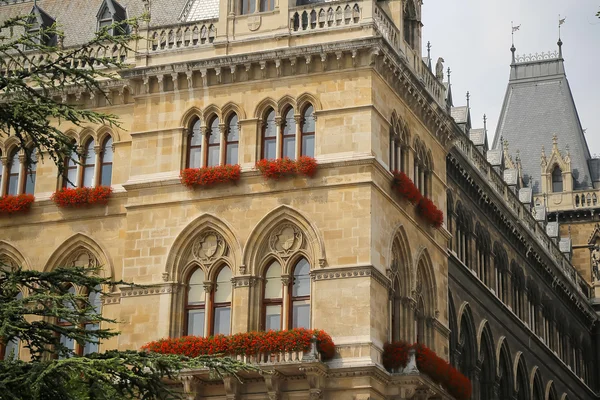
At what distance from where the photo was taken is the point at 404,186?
36250 millimetres

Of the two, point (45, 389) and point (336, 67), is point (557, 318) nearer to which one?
point (336, 67)

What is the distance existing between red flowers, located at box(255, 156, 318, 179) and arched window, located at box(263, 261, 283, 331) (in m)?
2.38

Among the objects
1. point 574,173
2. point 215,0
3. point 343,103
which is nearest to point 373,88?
point 343,103

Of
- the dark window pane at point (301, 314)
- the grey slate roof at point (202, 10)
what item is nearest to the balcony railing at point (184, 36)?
the grey slate roof at point (202, 10)

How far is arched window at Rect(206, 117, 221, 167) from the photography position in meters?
36.3

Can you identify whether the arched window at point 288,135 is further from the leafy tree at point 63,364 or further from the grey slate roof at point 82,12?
the leafy tree at point 63,364

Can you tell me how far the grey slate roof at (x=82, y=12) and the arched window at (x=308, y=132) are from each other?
648 cm

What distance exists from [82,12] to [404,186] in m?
13.8

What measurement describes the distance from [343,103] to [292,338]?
6.81 m

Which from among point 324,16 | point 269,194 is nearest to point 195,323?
point 269,194

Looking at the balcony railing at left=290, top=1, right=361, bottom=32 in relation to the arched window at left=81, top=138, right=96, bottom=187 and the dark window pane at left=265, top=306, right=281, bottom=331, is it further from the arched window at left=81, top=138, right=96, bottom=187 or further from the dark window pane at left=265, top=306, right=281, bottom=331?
the dark window pane at left=265, top=306, right=281, bottom=331

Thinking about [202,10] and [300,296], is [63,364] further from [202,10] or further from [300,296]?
[202,10]

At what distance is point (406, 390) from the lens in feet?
111

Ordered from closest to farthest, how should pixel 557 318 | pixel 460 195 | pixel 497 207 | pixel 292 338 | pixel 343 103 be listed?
pixel 292 338, pixel 343 103, pixel 460 195, pixel 497 207, pixel 557 318
